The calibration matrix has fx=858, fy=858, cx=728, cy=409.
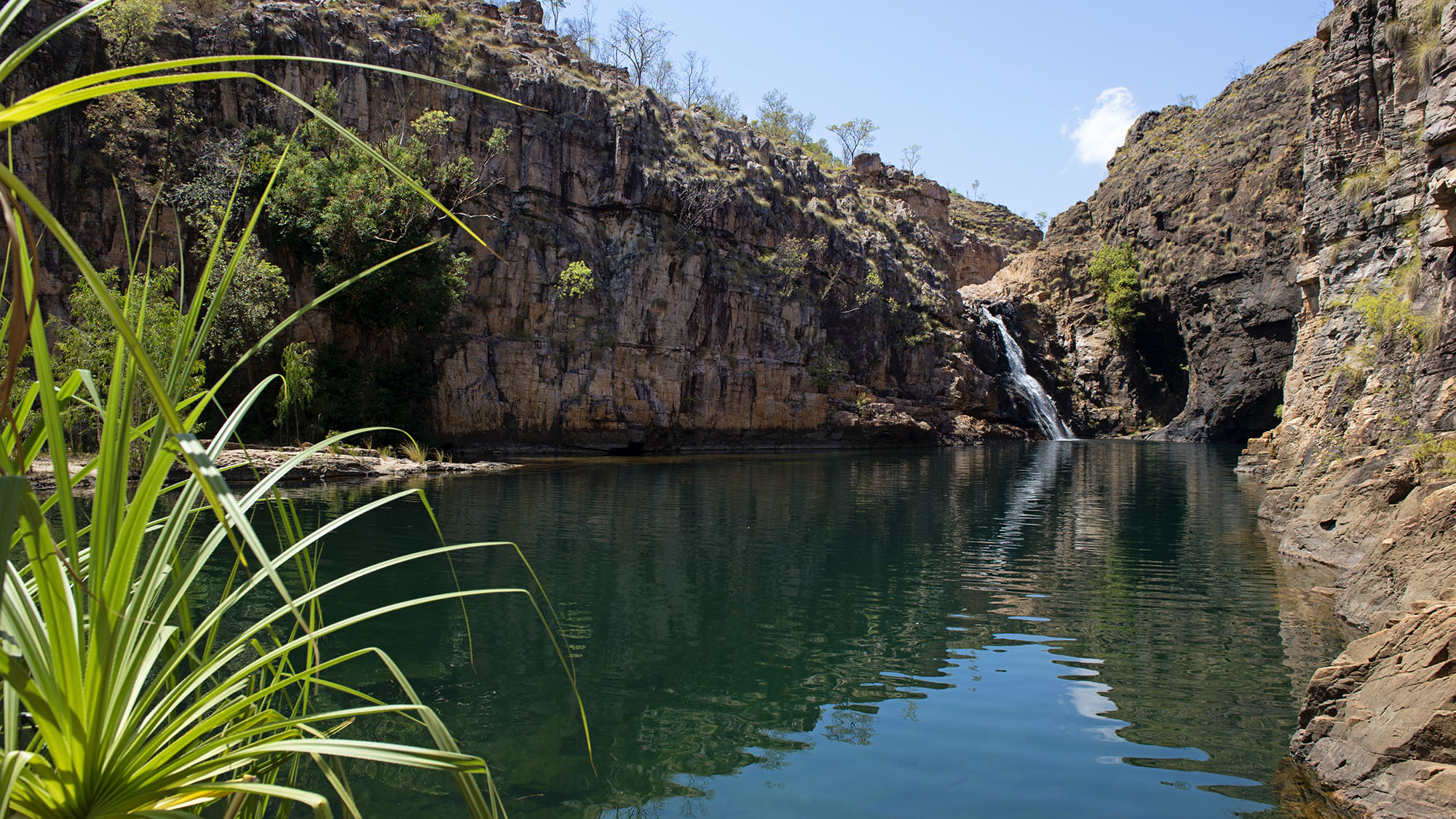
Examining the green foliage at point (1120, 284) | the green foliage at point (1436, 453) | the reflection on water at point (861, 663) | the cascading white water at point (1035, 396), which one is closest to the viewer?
the reflection on water at point (861, 663)

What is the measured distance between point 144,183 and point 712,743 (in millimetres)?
36458

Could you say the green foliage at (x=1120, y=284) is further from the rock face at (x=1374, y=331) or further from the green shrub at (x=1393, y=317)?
the green shrub at (x=1393, y=317)

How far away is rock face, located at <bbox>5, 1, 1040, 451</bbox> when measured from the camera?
1500 inches

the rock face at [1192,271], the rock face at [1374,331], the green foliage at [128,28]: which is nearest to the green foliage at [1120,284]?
the rock face at [1192,271]

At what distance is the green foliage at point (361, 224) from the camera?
33.8 meters

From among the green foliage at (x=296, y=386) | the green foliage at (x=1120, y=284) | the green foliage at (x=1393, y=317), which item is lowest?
the green foliage at (x=296, y=386)

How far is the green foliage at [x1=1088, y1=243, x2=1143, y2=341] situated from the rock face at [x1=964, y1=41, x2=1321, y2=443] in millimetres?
770

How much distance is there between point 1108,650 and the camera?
9.45m

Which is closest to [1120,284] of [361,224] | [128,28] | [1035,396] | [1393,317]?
[1035,396]

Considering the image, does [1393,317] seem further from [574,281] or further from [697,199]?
[697,199]

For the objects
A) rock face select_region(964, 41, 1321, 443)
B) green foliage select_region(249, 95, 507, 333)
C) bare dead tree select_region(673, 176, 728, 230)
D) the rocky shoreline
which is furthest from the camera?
bare dead tree select_region(673, 176, 728, 230)

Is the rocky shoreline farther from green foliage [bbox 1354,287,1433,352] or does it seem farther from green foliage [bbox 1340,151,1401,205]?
green foliage [bbox 1340,151,1401,205]

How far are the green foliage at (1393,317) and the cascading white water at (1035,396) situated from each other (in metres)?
40.4

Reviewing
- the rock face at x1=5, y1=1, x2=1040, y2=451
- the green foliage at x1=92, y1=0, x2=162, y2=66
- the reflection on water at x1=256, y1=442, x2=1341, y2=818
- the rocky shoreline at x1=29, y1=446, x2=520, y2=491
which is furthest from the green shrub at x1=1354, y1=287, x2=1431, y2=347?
the green foliage at x1=92, y1=0, x2=162, y2=66
